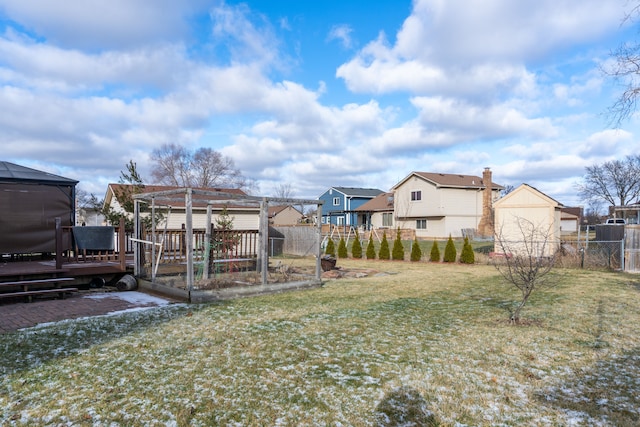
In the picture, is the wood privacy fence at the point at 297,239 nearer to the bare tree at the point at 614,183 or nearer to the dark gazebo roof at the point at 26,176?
the dark gazebo roof at the point at 26,176

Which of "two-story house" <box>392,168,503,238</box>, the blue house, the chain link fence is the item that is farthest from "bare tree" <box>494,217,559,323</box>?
the blue house

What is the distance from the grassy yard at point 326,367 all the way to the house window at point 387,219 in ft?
102

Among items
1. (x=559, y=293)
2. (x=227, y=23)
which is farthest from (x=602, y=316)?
(x=227, y=23)

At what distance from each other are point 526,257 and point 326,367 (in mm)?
5955

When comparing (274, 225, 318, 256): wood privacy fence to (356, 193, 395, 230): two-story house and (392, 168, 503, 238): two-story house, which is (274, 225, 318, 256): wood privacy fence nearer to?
(392, 168, 503, 238): two-story house

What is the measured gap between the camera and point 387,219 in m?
38.7

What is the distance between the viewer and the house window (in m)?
38.3

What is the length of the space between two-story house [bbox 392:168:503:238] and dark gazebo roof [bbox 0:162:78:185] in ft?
89.9

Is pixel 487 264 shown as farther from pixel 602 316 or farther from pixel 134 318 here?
pixel 134 318

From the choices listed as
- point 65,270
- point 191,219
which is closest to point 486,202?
point 191,219

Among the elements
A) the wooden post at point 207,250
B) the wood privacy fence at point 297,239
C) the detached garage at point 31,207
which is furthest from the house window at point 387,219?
the detached garage at point 31,207

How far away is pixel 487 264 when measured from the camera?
15688mm

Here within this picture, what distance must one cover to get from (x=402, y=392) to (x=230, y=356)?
1970mm

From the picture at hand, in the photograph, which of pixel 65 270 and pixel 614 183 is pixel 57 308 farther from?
pixel 614 183
